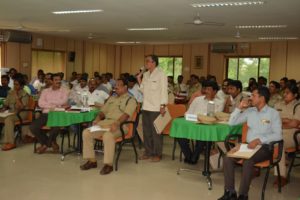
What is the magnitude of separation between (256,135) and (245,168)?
1.62ft

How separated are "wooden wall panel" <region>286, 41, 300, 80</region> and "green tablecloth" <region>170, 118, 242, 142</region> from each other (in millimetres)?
10322

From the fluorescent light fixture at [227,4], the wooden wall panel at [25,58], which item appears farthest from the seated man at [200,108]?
the wooden wall panel at [25,58]

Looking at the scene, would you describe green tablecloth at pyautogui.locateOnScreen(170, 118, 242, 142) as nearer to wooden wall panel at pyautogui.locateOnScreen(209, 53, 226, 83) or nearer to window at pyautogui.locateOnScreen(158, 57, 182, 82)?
wooden wall panel at pyautogui.locateOnScreen(209, 53, 226, 83)

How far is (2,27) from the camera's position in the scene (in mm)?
11562

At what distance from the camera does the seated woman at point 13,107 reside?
644cm

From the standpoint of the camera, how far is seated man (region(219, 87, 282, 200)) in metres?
3.89

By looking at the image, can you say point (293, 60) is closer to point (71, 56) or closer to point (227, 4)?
point (227, 4)

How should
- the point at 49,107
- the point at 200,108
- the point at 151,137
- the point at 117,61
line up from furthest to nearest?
the point at 117,61 → the point at 49,107 → the point at 151,137 → the point at 200,108

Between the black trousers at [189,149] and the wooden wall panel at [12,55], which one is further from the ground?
the wooden wall panel at [12,55]

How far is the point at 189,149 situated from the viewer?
224 inches

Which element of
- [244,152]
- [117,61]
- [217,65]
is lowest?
[244,152]

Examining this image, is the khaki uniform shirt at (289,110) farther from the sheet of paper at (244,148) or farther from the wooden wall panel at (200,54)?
the wooden wall panel at (200,54)

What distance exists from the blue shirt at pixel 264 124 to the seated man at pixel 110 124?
1.89m

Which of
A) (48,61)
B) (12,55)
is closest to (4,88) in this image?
(12,55)
